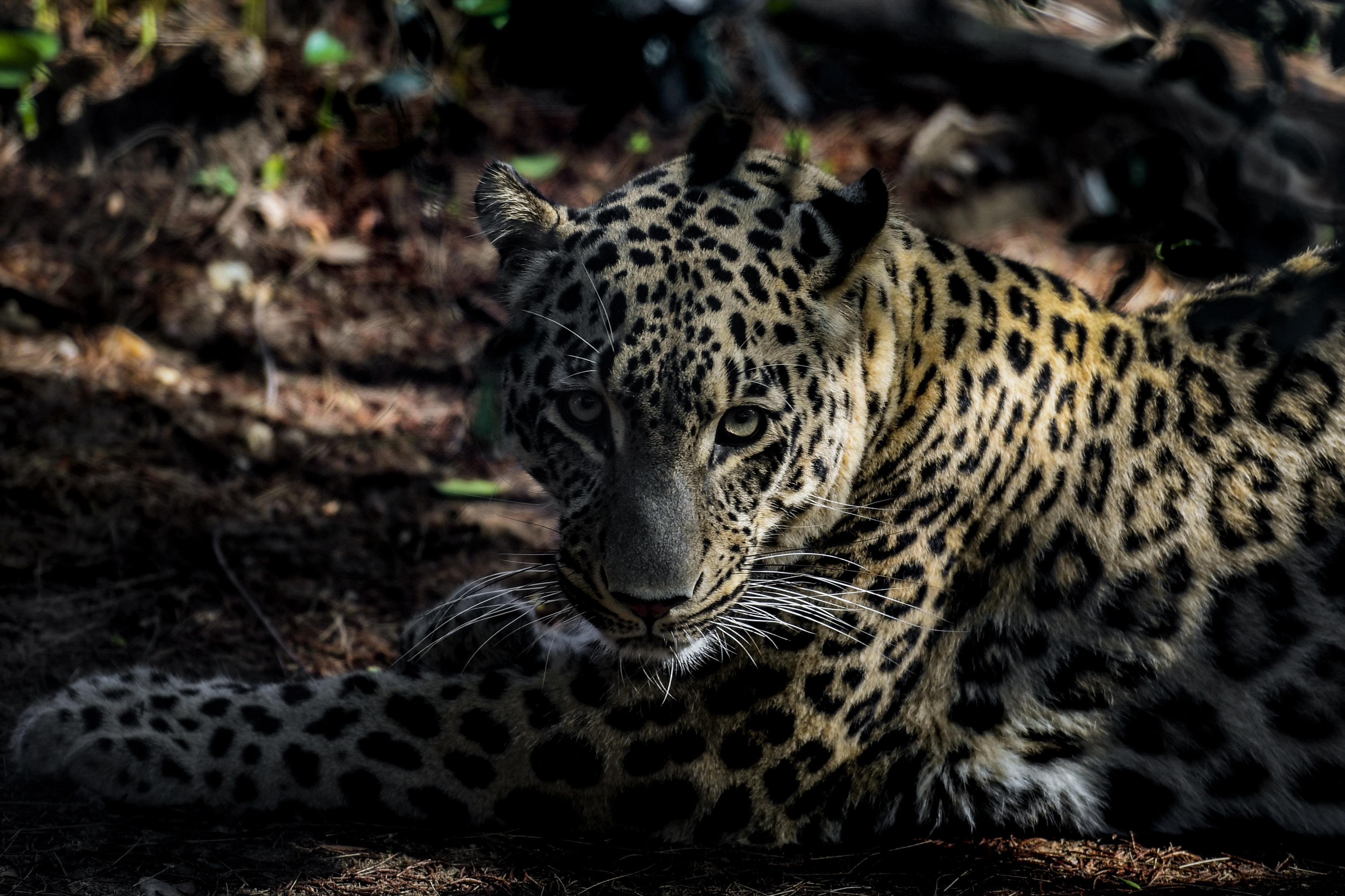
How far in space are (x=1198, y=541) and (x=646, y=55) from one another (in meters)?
3.19

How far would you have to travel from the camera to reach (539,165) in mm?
6051

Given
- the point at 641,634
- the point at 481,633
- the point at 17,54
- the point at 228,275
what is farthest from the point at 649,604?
the point at 228,275

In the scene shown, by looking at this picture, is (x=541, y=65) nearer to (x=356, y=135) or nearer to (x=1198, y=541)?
(x=1198, y=541)

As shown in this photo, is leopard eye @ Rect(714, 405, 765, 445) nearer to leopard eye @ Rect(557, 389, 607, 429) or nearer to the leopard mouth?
leopard eye @ Rect(557, 389, 607, 429)

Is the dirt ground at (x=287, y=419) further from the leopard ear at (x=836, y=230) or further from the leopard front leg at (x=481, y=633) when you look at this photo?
the leopard ear at (x=836, y=230)

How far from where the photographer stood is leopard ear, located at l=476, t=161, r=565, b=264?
4.86 m

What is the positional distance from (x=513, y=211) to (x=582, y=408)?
864mm

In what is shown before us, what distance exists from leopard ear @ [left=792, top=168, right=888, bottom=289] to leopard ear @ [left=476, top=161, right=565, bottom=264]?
985 mm

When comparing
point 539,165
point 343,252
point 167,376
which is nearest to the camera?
point 539,165

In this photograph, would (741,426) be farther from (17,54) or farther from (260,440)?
(260,440)

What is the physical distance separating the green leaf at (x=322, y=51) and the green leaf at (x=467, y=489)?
4.08 meters

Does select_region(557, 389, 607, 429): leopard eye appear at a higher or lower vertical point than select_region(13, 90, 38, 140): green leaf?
lower

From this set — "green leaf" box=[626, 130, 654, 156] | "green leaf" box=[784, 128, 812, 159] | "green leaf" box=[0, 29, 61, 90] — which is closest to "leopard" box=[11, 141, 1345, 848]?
"green leaf" box=[0, 29, 61, 90]

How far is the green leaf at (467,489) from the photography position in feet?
25.5
